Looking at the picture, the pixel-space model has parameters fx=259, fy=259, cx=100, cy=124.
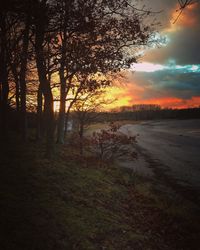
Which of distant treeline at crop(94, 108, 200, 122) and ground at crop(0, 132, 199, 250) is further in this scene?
distant treeline at crop(94, 108, 200, 122)

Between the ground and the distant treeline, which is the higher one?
the distant treeline

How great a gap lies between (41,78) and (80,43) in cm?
243

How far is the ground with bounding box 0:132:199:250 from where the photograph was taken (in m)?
5.99

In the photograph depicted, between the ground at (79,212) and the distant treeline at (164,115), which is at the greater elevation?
the distant treeline at (164,115)

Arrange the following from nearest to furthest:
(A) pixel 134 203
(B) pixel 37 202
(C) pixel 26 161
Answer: (B) pixel 37 202, (A) pixel 134 203, (C) pixel 26 161

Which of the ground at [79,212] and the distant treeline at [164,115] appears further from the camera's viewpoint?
the distant treeline at [164,115]

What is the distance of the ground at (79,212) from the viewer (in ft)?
19.6

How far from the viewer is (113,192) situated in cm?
1056

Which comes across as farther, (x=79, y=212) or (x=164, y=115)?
(x=164, y=115)

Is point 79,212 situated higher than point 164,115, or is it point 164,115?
point 164,115

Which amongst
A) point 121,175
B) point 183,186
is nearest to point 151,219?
point 121,175

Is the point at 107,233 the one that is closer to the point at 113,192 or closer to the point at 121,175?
the point at 113,192

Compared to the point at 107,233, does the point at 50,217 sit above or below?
above

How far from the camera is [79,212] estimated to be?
767cm
